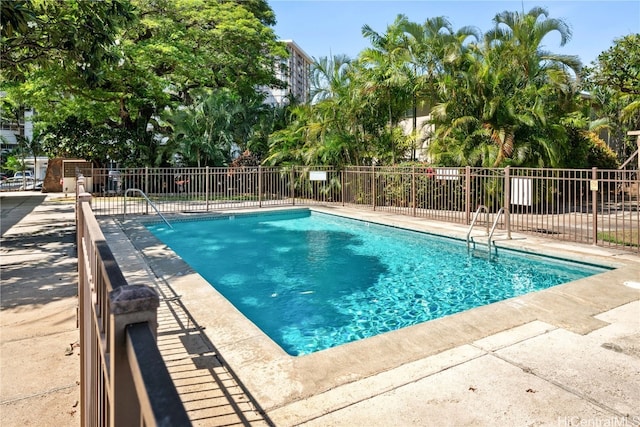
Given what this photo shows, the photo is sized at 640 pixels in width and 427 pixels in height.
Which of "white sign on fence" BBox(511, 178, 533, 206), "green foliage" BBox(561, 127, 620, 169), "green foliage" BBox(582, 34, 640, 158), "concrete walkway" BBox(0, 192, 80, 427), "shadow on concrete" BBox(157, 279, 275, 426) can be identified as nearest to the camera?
"shadow on concrete" BBox(157, 279, 275, 426)

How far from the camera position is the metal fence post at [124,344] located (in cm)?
106

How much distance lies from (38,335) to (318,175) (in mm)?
13632

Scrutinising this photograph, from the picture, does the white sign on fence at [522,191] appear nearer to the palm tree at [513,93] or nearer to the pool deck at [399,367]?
the palm tree at [513,93]

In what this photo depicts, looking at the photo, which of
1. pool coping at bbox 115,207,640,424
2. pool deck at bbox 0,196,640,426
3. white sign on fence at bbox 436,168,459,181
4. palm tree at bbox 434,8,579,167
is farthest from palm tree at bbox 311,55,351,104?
pool deck at bbox 0,196,640,426

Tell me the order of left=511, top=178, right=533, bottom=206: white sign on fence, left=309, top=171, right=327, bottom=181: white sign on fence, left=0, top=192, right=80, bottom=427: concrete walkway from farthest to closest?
1. left=309, top=171, right=327, bottom=181: white sign on fence
2. left=511, top=178, right=533, bottom=206: white sign on fence
3. left=0, top=192, right=80, bottom=427: concrete walkway

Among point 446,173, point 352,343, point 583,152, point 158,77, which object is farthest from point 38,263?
point 583,152

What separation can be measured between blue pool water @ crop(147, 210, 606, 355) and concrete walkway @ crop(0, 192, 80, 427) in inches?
92.1

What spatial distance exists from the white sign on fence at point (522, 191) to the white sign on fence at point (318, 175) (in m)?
8.27

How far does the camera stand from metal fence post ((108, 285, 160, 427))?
1058 mm

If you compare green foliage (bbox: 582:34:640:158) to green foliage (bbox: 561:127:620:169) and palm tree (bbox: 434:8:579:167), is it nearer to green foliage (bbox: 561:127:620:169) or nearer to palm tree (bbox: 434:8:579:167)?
green foliage (bbox: 561:127:620:169)

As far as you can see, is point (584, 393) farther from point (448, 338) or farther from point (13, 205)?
point (13, 205)

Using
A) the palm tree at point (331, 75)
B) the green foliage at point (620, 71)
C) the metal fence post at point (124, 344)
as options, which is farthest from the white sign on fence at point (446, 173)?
the metal fence post at point (124, 344)

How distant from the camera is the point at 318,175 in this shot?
687 inches

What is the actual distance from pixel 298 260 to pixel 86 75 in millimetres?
5919
